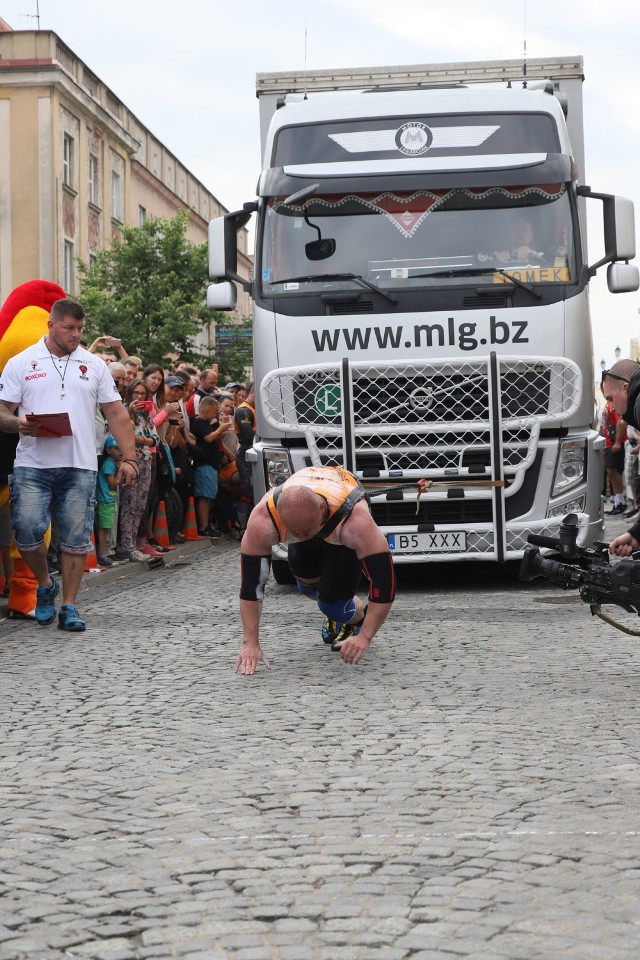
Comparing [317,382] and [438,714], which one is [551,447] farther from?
[438,714]

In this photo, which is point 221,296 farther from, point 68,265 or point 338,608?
point 68,265

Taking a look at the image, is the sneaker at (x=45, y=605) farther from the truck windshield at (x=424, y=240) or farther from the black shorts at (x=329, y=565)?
the truck windshield at (x=424, y=240)

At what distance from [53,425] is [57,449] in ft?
0.57

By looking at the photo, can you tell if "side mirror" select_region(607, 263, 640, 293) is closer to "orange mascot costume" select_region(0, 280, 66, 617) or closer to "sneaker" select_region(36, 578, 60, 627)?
"orange mascot costume" select_region(0, 280, 66, 617)

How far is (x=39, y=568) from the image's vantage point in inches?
376

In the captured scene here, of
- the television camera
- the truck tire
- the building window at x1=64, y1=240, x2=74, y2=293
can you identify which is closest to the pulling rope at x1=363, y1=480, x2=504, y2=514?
the truck tire

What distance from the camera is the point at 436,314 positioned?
11.0 m

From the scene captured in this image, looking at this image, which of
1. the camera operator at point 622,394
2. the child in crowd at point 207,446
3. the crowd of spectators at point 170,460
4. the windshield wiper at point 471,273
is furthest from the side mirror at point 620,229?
the child in crowd at point 207,446

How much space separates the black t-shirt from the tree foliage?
76.0 feet

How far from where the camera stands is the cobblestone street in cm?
361

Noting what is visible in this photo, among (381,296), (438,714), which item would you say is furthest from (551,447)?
(438,714)

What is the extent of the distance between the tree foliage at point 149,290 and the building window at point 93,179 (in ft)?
12.0

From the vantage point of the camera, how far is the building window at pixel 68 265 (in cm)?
4192

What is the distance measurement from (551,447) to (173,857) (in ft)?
23.9
